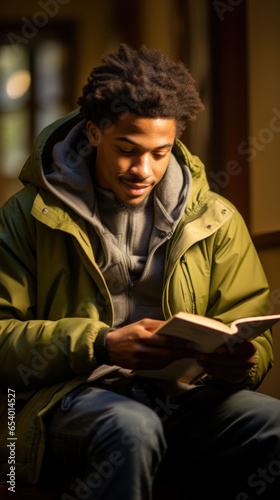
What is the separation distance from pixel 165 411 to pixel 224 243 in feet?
1.48

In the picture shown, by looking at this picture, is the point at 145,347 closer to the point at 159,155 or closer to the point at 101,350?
the point at 101,350

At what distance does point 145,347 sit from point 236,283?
404mm

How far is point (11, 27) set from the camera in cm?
312

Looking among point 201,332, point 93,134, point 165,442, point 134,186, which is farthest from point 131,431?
point 93,134

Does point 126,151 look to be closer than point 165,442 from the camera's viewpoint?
No

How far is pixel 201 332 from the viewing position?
1.33m

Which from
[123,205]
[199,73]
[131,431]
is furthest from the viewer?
[199,73]

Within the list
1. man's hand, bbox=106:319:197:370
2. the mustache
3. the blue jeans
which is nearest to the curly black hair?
the mustache

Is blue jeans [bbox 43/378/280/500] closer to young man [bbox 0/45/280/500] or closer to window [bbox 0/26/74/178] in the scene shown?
young man [bbox 0/45/280/500]

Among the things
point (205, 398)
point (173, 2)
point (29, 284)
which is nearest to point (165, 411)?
point (205, 398)

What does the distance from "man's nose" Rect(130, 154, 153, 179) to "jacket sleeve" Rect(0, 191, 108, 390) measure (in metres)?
0.28

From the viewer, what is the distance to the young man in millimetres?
1451

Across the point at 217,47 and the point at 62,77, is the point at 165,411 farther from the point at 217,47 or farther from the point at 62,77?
the point at 62,77

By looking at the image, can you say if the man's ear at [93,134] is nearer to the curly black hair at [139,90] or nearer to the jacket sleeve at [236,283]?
the curly black hair at [139,90]
